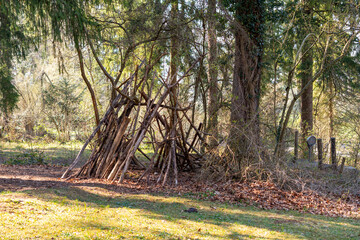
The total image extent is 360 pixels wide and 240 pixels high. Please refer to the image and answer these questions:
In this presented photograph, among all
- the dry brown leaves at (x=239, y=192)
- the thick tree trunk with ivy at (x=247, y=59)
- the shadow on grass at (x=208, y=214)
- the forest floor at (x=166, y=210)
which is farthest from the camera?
the thick tree trunk with ivy at (x=247, y=59)

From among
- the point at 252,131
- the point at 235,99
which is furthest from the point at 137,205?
the point at 235,99

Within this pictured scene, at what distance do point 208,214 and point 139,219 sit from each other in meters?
1.24

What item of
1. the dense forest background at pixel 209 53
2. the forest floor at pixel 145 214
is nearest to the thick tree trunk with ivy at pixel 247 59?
the dense forest background at pixel 209 53

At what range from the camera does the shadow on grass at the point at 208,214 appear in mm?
4809

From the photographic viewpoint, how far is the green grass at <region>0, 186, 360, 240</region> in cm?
388

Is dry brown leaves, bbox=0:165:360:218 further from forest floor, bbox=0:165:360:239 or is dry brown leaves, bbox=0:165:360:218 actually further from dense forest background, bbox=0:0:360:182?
dense forest background, bbox=0:0:360:182

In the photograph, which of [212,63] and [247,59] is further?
[212,63]

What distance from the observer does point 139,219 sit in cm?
462

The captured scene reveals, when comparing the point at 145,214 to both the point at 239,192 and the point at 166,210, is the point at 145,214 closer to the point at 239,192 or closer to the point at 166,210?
the point at 166,210

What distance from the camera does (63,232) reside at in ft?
12.3

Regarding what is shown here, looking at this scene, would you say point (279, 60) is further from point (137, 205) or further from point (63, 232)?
point (63, 232)

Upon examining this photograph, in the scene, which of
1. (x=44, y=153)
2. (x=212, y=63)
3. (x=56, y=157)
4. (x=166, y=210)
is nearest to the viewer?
(x=166, y=210)

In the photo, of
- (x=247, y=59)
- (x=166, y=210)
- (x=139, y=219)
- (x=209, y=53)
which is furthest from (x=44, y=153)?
(x=139, y=219)

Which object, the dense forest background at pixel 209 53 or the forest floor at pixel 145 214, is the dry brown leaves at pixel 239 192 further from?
the dense forest background at pixel 209 53
